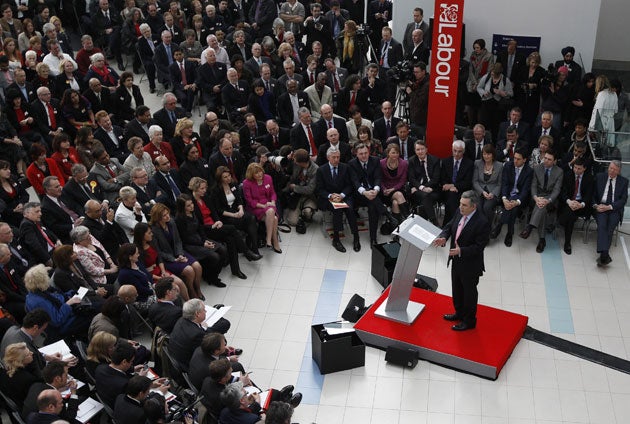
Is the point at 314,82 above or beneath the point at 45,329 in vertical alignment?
above

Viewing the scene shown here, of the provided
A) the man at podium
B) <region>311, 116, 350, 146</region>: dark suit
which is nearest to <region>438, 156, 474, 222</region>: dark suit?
<region>311, 116, 350, 146</region>: dark suit

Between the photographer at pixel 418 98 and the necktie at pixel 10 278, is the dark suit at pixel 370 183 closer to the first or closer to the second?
the photographer at pixel 418 98

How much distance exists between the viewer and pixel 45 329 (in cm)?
724

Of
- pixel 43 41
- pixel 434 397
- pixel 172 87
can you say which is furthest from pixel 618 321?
pixel 43 41

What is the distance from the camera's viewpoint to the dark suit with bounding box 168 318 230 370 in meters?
6.79

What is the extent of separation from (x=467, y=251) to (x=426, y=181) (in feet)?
8.97

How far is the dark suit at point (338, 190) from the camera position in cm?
977

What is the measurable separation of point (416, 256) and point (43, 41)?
901 cm

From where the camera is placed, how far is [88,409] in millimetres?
6367

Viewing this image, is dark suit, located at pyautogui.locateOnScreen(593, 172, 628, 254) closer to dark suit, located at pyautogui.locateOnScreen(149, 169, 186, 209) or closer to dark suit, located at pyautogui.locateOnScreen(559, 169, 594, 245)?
dark suit, located at pyautogui.locateOnScreen(559, 169, 594, 245)

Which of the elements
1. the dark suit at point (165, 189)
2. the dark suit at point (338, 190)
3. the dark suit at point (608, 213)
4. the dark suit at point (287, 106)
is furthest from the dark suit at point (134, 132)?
the dark suit at point (608, 213)

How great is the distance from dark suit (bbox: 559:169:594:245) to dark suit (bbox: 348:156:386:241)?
2.33 metres

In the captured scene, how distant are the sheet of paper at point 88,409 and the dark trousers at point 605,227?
6.20 meters

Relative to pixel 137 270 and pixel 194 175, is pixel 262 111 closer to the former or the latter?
pixel 194 175
